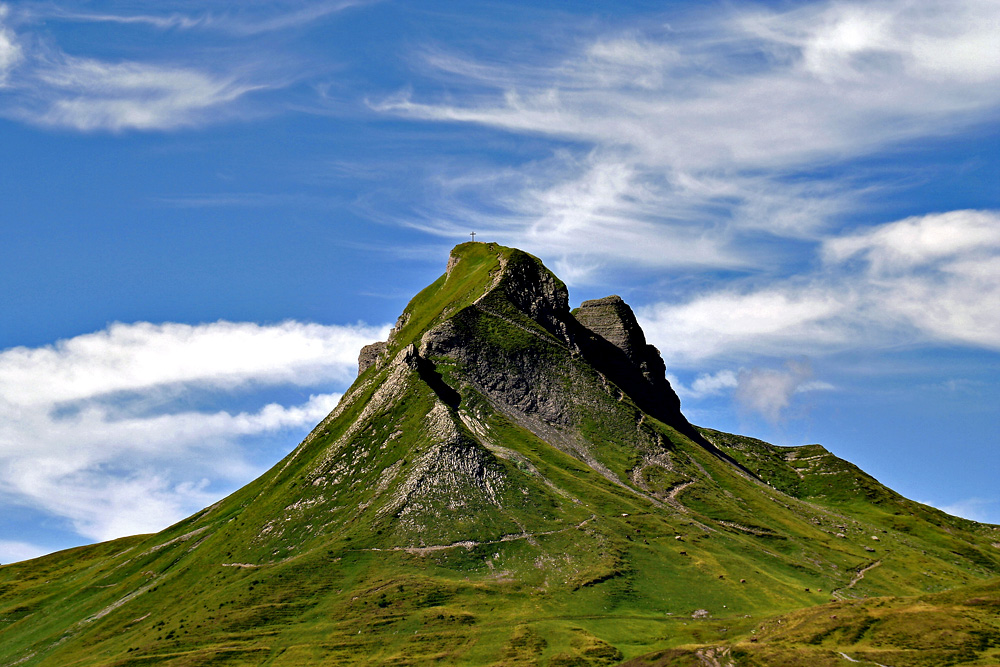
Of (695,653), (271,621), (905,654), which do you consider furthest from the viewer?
(271,621)

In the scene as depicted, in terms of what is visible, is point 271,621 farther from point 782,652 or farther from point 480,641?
point 782,652

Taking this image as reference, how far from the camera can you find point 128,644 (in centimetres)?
19662

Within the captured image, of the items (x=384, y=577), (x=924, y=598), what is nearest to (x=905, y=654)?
(x=924, y=598)

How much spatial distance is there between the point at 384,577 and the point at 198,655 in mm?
41538

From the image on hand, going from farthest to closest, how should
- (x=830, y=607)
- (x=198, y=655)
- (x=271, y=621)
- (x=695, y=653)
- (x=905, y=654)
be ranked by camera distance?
1. (x=271, y=621)
2. (x=198, y=655)
3. (x=830, y=607)
4. (x=695, y=653)
5. (x=905, y=654)

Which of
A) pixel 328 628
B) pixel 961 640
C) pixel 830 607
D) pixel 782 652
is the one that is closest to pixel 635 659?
pixel 782 652

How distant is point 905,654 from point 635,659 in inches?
1780

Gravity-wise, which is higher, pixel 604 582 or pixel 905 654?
pixel 604 582

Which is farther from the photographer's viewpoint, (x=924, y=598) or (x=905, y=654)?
(x=924, y=598)

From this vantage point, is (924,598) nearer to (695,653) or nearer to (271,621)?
(695,653)

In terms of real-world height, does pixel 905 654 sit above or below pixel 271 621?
below

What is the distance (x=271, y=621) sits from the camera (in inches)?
7431

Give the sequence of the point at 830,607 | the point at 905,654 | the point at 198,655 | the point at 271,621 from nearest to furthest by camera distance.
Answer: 1. the point at 905,654
2. the point at 830,607
3. the point at 198,655
4. the point at 271,621

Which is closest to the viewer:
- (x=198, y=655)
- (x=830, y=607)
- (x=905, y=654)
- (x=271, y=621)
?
(x=905, y=654)
